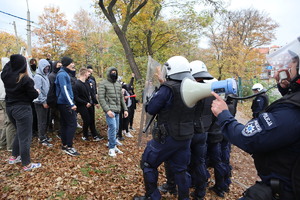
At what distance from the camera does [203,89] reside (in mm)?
2057

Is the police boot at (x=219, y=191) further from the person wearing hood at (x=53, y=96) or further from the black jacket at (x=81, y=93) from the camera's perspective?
the person wearing hood at (x=53, y=96)

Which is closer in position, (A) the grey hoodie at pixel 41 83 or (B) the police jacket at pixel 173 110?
(B) the police jacket at pixel 173 110

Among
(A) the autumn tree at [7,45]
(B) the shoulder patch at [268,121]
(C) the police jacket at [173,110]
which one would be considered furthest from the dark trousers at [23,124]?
(A) the autumn tree at [7,45]

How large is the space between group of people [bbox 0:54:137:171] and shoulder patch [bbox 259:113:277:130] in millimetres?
3651

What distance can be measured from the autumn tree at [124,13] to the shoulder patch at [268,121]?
9.17 meters

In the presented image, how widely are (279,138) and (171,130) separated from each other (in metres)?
1.50

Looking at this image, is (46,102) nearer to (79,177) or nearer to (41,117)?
(41,117)

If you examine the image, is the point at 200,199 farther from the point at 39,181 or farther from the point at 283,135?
the point at 39,181

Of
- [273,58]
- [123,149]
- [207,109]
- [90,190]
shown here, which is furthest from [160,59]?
[273,58]

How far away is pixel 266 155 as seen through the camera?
61.3 inches

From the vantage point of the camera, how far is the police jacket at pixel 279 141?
1344mm

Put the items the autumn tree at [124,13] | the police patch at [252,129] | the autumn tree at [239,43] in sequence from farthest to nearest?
the autumn tree at [239,43] → the autumn tree at [124,13] → the police patch at [252,129]

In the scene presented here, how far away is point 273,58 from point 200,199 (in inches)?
113

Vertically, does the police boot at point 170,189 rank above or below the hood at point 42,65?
below
